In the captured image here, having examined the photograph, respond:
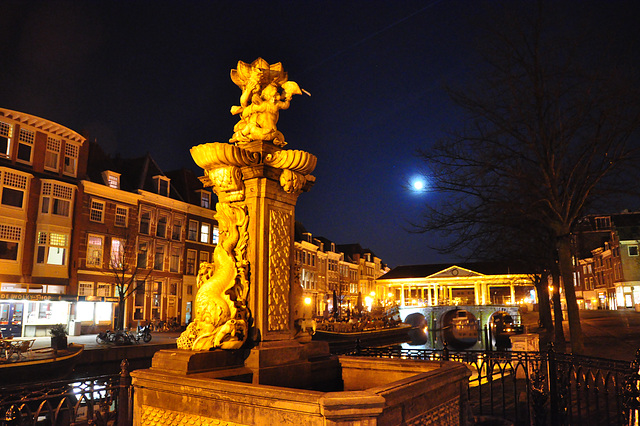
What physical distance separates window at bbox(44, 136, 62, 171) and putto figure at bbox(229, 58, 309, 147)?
99.2 feet

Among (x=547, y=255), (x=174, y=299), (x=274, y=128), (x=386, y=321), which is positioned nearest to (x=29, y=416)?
(x=274, y=128)

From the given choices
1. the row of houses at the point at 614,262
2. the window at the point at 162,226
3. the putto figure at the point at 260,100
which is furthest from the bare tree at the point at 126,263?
the row of houses at the point at 614,262

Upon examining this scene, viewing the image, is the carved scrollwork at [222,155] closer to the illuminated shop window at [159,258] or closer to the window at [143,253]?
the window at [143,253]

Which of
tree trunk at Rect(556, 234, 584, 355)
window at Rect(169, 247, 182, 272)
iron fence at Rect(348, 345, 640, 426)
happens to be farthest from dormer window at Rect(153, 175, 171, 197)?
iron fence at Rect(348, 345, 640, 426)

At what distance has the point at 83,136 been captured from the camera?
3394 centimetres

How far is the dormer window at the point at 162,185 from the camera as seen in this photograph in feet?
134

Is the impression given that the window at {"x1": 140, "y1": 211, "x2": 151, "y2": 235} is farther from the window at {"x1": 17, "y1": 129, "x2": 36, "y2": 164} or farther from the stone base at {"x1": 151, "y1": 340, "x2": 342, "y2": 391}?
the stone base at {"x1": 151, "y1": 340, "x2": 342, "y2": 391}

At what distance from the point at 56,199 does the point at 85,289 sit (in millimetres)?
6441

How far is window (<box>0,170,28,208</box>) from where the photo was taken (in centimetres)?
2908

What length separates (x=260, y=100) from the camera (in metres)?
6.54

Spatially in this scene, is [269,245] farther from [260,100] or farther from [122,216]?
[122,216]

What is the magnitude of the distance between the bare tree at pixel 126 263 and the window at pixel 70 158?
5.64 m

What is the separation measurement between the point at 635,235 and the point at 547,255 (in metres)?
41.9

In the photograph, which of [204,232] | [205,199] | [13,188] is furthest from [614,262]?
[13,188]
